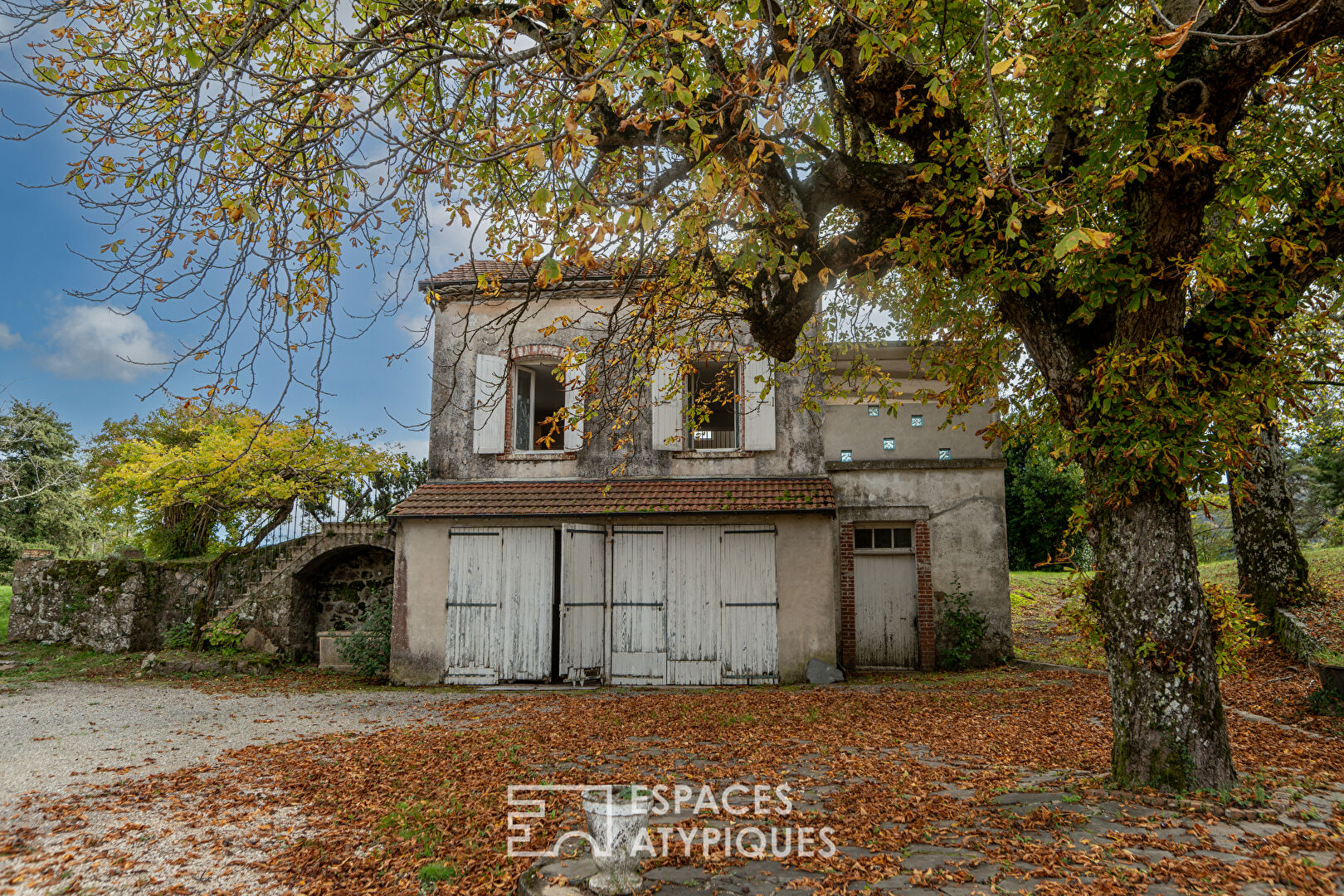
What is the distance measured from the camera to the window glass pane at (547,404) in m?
12.5

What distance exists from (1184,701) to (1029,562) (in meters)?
16.2

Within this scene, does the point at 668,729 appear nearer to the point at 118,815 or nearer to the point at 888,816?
the point at 888,816

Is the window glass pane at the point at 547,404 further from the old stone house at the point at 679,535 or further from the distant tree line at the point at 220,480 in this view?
the distant tree line at the point at 220,480

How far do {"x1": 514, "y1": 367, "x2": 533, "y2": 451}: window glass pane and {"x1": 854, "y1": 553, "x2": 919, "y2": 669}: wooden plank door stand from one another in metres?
5.68

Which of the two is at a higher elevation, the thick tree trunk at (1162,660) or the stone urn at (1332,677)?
the thick tree trunk at (1162,660)

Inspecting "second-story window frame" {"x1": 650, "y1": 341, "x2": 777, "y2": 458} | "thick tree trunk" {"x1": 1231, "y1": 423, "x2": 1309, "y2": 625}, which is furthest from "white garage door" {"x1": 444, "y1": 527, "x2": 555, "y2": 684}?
"thick tree trunk" {"x1": 1231, "y1": 423, "x2": 1309, "y2": 625}

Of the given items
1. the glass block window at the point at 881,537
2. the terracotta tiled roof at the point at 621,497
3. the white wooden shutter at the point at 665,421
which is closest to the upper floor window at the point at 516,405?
the terracotta tiled roof at the point at 621,497

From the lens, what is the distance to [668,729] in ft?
23.9

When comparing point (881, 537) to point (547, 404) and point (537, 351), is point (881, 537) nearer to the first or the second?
point (537, 351)

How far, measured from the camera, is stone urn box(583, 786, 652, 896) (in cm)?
330

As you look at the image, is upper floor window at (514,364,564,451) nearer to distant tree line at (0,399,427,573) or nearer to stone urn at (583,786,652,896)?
distant tree line at (0,399,427,573)

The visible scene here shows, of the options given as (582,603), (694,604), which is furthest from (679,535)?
(582,603)

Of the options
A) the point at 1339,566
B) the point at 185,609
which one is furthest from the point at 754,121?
the point at 1339,566

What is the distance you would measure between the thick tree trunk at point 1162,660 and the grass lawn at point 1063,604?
1.36 ft
